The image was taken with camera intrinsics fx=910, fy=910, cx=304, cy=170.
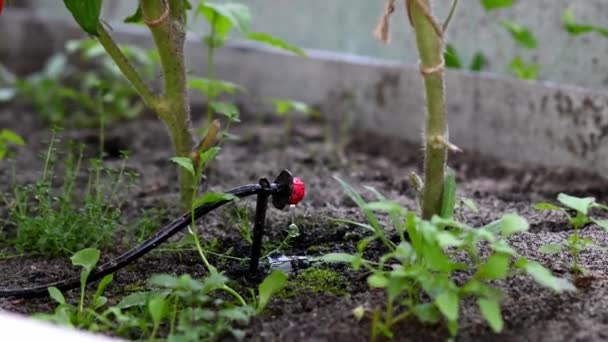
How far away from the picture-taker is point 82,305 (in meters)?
1.39

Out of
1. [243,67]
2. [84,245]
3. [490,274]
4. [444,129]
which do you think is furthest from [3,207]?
[243,67]

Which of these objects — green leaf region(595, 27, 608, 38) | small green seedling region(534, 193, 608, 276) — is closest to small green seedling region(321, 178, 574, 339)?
small green seedling region(534, 193, 608, 276)

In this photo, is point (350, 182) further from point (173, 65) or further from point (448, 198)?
point (448, 198)

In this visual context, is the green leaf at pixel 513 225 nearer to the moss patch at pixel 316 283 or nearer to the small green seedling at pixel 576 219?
the small green seedling at pixel 576 219

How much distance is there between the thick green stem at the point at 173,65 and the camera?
5.57ft

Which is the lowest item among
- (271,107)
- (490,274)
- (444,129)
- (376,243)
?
(271,107)

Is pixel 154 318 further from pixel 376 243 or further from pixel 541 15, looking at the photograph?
pixel 541 15

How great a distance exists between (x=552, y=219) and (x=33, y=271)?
1013 mm

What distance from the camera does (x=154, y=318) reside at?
1.26 meters

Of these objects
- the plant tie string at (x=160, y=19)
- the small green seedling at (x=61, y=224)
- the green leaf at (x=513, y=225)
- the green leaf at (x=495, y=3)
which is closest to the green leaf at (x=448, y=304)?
the green leaf at (x=513, y=225)

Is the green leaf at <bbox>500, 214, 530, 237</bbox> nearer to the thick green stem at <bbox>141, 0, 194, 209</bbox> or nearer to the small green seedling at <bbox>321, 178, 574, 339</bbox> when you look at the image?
the small green seedling at <bbox>321, 178, 574, 339</bbox>

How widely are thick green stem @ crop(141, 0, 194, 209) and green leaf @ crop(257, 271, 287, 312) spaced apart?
0.53 meters

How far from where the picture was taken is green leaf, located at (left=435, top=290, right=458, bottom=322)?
3.67 ft

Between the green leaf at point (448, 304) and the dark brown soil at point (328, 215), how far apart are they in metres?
0.10
